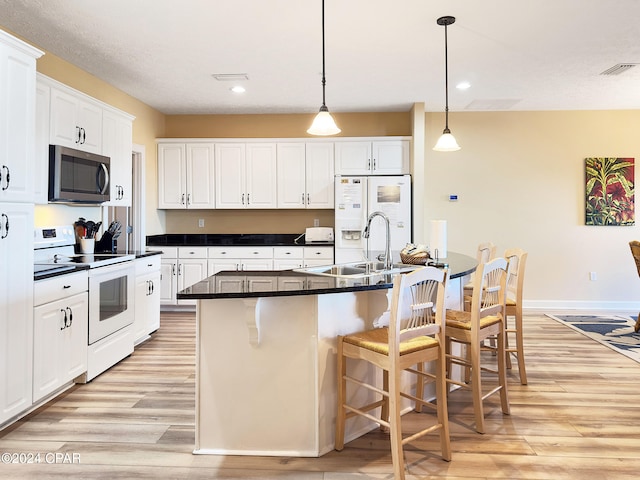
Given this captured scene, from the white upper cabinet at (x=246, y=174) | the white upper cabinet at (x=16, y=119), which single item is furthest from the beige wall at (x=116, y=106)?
the white upper cabinet at (x=16, y=119)

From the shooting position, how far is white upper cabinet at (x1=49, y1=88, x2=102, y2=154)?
11.3 feet

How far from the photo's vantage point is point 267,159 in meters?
6.02

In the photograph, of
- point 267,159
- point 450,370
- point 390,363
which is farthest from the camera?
point 267,159

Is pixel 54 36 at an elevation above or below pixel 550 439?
above

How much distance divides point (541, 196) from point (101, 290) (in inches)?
211

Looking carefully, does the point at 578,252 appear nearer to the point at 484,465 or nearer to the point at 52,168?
the point at 484,465

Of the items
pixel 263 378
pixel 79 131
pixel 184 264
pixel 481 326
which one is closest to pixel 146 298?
pixel 184 264

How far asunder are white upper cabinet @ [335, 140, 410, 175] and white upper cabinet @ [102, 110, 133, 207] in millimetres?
2520

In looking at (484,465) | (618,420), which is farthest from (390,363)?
(618,420)

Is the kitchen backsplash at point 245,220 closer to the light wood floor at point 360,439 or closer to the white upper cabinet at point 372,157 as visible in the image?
the white upper cabinet at point 372,157

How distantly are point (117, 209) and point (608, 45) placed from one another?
194 inches

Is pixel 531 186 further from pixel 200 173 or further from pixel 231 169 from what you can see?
pixel 200 173

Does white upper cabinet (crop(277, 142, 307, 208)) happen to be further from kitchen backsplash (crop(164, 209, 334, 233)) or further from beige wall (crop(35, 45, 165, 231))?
beige wall (crop(35, 45, 165, 231))

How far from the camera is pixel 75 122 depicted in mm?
3668
